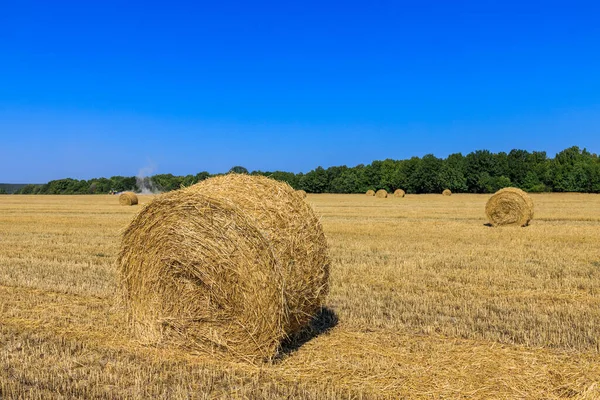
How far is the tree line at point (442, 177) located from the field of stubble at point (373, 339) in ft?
Result: 157

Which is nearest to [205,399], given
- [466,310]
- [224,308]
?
[224,308]

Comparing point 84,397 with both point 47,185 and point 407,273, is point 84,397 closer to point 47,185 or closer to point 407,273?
point 407,273

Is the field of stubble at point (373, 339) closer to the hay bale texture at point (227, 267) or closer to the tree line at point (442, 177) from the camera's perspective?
the hay bale texture at point (227, 267)

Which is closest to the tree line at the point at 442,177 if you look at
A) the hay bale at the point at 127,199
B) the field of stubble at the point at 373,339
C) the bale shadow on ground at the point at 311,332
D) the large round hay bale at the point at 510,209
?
the hay bale at the point at 127,199

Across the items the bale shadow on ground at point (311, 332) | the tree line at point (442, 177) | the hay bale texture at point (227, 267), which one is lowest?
the bale shadow on ground at point (311, 332)

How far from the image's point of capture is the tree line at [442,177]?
219 ft

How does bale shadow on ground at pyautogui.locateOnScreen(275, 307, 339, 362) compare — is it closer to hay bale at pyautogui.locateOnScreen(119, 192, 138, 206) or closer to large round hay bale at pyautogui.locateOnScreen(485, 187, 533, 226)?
large round hay bale at pyautogui.locateOnScreen(485, 187, 533, 226)

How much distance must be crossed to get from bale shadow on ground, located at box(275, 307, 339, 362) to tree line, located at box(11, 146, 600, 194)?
166ft

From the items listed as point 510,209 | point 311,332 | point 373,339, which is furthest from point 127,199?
point 373,339

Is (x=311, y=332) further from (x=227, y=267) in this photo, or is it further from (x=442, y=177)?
(x=442, y=177)

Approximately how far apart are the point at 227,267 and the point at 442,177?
7092 centimetres

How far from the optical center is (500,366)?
5.05 metres

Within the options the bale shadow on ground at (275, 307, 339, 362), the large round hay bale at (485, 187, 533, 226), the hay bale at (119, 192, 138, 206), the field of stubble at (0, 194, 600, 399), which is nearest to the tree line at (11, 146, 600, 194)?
the hay bale at (119, 192, 138, 206)

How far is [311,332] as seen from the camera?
20.6ft
